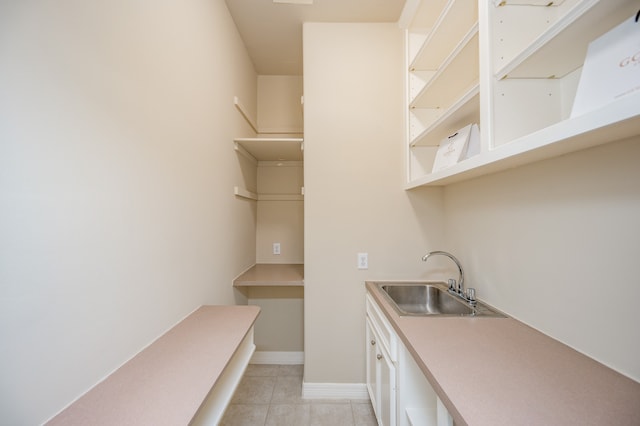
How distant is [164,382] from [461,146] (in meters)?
1.59

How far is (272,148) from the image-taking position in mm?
2100

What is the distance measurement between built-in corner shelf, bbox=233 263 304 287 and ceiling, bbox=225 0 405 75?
2.00 meters

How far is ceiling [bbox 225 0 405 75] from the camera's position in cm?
→ 172

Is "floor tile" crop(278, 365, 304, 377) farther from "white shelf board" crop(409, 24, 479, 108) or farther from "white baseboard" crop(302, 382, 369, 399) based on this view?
"white shelf board" crop(409, 24, 479, 108)

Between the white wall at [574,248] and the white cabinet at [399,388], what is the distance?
555 mm

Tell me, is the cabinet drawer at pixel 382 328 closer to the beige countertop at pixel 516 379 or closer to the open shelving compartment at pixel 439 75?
the beige countertop at pixel 516 379

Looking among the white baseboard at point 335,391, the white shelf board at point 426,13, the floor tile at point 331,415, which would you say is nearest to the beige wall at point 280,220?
the white baseboard at point 335,391

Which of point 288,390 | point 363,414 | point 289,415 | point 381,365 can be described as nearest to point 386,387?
point 381,365

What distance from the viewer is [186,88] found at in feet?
4.01

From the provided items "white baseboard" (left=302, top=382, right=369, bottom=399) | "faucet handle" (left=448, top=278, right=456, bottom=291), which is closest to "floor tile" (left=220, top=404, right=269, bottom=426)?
"white baseboard" (left=302, top=382, right=369, bottom=399)

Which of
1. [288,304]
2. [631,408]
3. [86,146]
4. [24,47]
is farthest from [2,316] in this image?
[288,304]

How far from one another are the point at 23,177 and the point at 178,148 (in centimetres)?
66

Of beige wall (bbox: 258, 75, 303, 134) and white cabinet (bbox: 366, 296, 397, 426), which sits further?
beige wall (bbox: 258, 75, 303, 134)

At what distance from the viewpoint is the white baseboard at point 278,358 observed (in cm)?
233
